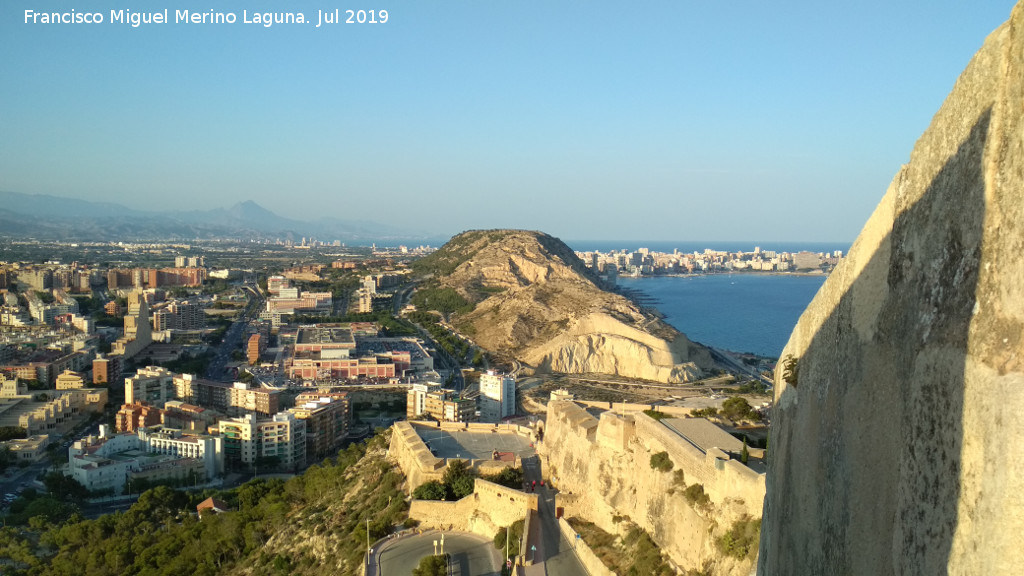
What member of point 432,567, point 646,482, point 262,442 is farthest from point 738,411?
point 262,442

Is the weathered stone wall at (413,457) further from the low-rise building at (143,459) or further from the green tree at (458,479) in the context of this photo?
the low-rise building at (143,459)

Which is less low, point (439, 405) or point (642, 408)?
point (642, 408)

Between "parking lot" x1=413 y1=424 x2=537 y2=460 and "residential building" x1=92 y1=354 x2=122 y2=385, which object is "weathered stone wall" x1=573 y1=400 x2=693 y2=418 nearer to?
"parking lot" x1=413 y1=424 x2=537 y2=460

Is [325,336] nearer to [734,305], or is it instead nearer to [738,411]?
[738,411]

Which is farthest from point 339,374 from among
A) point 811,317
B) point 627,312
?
point 811,317

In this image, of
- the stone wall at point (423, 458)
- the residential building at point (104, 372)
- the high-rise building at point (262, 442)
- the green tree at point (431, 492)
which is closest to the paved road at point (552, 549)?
the stone wall at point (423, 458)

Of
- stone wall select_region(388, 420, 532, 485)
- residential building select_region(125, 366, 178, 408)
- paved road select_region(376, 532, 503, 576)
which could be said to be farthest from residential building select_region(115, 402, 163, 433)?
paved road select_region(376, 532, 503, 576)

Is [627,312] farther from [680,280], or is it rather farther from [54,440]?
[680,280]
